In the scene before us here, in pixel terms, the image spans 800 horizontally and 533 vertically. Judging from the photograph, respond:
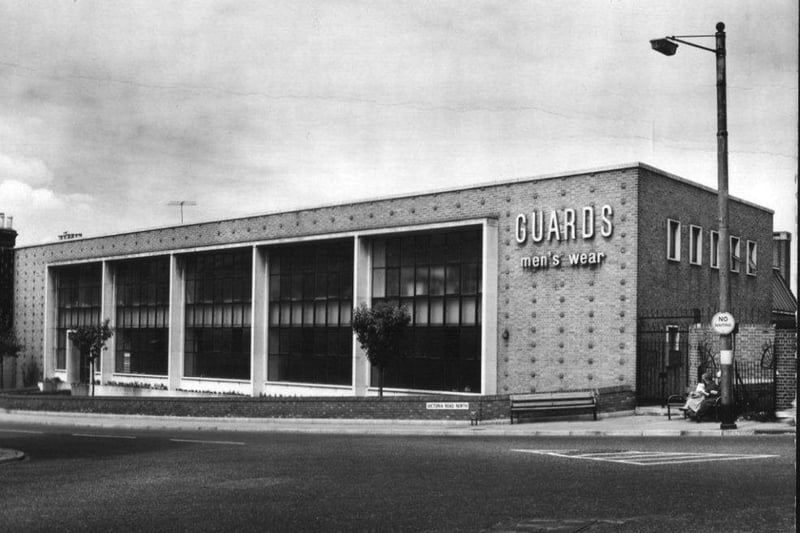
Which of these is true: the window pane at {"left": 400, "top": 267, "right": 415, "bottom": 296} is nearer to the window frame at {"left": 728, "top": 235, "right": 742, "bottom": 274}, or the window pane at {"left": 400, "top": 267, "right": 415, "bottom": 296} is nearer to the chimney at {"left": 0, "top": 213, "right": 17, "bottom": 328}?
the window frame at {"left": 728, "top": 235, "right": 742, "bottom": 274}

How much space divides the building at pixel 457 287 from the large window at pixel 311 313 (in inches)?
2.9

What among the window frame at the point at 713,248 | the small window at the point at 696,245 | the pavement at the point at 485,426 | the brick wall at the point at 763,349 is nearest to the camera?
the pavement at the point at 485,426

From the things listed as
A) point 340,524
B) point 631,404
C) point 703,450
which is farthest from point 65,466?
point 631,404

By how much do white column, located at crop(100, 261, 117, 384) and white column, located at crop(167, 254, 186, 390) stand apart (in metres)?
6.27

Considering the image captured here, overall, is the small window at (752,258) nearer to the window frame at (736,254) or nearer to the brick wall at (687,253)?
the brick wall at (687,253)

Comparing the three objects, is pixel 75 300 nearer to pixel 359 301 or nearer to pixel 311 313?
pixel 311 313

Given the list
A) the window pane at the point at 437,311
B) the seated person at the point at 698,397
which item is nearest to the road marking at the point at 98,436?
the window pane at the point at 437,311

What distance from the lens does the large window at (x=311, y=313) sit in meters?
37.5

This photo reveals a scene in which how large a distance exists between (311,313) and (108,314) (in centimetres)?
1717

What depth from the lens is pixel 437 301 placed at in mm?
33406

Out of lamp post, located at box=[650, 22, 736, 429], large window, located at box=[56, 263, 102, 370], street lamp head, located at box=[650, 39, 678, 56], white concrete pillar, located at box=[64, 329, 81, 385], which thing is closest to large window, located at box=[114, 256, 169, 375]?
large window, located at box=[56, 263, 102, 370]

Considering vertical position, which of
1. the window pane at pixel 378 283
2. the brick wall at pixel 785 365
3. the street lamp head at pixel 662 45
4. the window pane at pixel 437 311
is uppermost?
the street lamp head at pixel 662 45

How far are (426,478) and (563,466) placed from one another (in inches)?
94.1

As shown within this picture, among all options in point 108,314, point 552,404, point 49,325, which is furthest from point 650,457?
point 49,325
